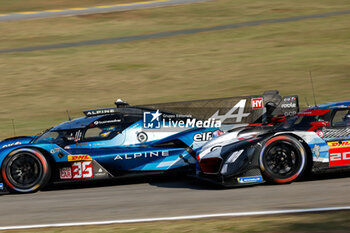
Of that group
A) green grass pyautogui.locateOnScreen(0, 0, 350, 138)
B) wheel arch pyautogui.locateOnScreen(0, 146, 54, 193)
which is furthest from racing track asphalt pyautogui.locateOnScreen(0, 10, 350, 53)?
wheel arch pyautogui.locateOnScreen(0, 146, 54, 193)

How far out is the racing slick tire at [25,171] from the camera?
8328mm

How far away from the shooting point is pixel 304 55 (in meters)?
20.5

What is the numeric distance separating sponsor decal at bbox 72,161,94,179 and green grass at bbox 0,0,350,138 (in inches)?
236

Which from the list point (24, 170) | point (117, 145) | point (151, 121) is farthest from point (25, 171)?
point (151, 121)

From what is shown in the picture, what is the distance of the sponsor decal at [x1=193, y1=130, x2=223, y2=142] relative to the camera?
341 inches

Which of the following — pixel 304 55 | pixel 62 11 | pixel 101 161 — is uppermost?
pixel 62 11

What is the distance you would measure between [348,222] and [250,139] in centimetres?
262

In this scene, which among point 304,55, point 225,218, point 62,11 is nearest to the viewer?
point 225,218

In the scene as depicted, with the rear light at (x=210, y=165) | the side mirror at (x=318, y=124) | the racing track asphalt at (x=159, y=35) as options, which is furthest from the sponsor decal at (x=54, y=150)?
the racing track asphalt at (x=159, y=35)

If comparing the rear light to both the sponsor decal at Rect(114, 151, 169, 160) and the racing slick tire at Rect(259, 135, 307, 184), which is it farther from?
the sponsor decal at Rect(114, 151, 169, 160)

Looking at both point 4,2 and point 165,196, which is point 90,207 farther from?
point 4,2

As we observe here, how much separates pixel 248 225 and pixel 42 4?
1301 inches

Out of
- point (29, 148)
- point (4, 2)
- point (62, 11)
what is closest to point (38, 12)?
point (62, 11)

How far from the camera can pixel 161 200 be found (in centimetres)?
715
